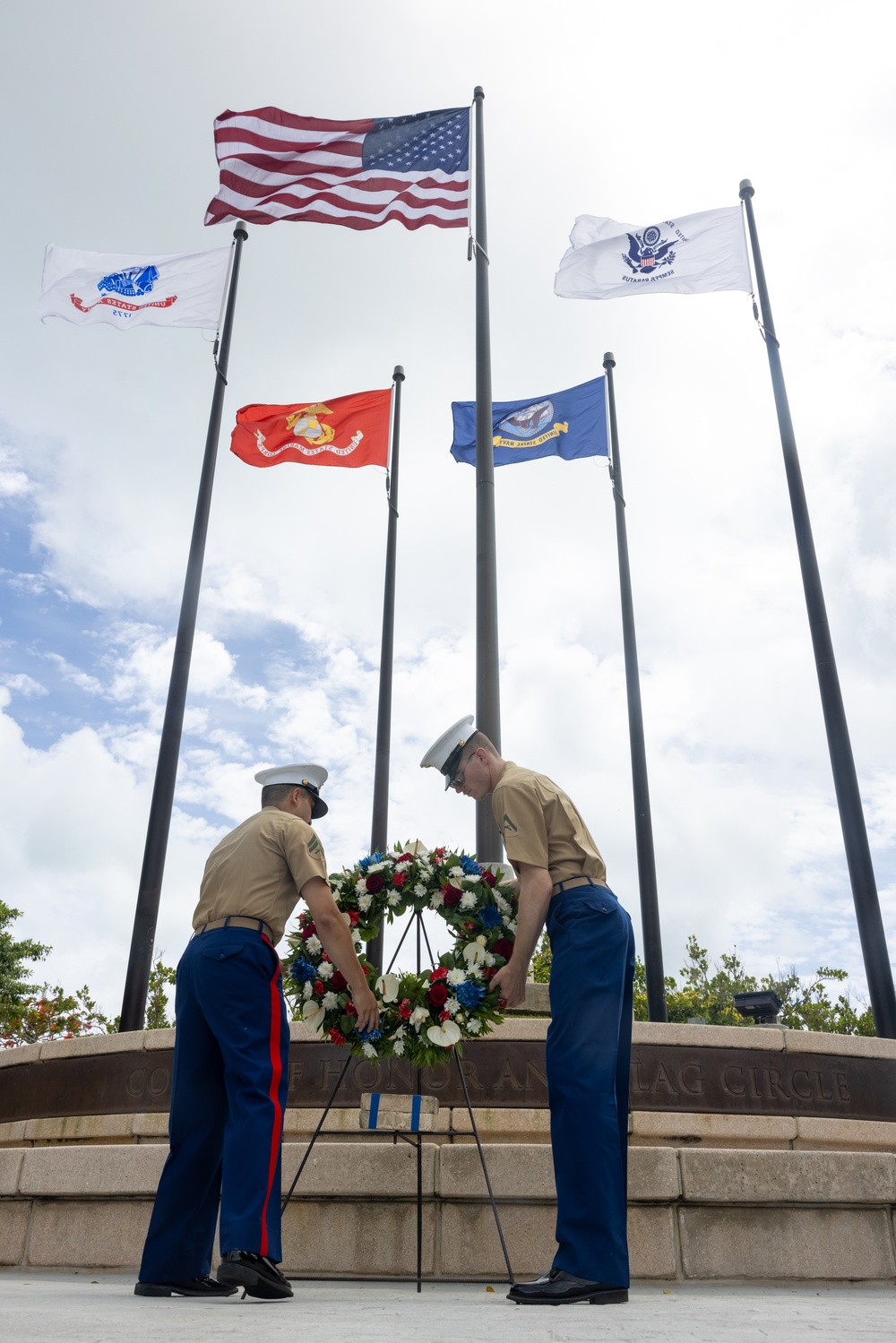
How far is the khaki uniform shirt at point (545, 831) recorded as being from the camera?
4145 mm

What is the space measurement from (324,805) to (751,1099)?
3.89 metres

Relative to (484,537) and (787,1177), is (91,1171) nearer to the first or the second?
(787,1177)

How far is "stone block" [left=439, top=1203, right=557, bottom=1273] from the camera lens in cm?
512

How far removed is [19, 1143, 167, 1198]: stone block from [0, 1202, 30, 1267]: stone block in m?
0.13

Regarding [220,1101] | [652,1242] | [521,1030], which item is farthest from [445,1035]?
[521,1030]

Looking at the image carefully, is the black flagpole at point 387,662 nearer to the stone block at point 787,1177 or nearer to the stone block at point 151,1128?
the stone block at point 151,1128

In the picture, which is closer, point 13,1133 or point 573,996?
point 573,996

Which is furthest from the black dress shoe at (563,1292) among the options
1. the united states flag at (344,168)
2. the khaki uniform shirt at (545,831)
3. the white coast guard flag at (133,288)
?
the white coast guard flag at (133,288)

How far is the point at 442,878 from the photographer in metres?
4.98

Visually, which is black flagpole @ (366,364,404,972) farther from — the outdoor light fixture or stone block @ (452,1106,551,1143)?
stone block @ (452,1106,551,1143)

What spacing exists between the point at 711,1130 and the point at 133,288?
43.2 feet

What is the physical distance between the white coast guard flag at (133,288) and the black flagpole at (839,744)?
7729mm

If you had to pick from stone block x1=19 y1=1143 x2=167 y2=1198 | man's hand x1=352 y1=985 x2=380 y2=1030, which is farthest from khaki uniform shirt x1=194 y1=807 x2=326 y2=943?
stone block x1=19 y1=1143 x2=167 y2=1198

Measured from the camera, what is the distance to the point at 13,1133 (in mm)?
7656
